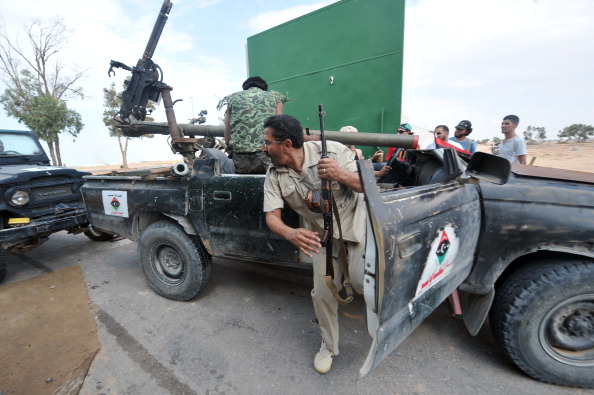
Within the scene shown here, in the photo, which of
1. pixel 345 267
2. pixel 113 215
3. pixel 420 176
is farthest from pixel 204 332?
pixel 420 176

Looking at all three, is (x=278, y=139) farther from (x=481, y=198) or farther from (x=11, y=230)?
(x=11, y=230)

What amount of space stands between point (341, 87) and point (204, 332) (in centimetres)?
387

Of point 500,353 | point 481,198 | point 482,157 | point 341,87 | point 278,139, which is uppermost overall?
point 341,87

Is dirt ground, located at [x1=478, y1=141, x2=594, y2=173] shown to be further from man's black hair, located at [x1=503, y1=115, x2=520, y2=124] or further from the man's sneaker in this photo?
the man's sneaker

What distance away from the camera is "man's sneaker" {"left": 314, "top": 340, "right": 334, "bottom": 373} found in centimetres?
182

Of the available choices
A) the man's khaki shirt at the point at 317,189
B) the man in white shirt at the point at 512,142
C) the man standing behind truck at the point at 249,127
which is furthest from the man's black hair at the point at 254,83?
the man in white shirt at the point at 512,142

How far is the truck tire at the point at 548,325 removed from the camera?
1566mm

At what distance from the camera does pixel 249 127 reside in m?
2.70

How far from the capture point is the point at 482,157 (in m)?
1.77

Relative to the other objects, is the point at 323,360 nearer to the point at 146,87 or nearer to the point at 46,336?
the point at 46,336

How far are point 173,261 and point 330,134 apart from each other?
206cm

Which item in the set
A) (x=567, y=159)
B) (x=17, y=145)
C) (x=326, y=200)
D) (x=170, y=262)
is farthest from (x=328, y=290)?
(x=567, y=159)

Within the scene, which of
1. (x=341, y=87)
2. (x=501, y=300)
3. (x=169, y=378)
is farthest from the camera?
(x=341, y=87)

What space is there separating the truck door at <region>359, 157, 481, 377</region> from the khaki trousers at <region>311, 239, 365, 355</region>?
48 cm
